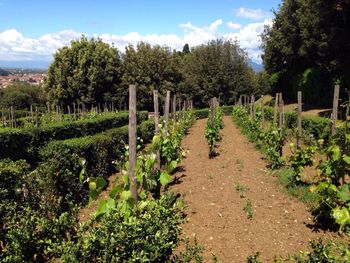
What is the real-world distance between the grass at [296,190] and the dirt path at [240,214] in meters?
0.16

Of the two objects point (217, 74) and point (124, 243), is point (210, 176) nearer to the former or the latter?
point (124, 243)

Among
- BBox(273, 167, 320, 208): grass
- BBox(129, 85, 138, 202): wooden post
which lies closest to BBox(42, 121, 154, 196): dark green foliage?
BBox(273, 167, 320, 208): grass

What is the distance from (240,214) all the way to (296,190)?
6.89 feet

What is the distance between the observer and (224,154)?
1398cm

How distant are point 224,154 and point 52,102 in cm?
3240

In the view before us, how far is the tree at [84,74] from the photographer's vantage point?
39188 mm

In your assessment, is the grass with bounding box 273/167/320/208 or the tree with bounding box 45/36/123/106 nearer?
the grass with bounding box 273/167/320/208

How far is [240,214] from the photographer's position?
723 centimetres

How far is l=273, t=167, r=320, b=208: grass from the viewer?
7.88m

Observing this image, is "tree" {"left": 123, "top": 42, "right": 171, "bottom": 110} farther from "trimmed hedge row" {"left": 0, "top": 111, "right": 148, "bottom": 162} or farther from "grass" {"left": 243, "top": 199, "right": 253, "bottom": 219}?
"grass" {"left": 243, "top": 199, "right": 253, "bottom": 219}

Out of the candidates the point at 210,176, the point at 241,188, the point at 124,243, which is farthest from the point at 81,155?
the point at 124,243

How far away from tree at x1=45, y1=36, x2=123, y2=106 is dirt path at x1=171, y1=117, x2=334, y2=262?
2944 cm

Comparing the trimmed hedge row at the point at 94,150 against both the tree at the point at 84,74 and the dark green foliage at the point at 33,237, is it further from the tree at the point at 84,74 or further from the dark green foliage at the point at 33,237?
the tree at the point at 84,74

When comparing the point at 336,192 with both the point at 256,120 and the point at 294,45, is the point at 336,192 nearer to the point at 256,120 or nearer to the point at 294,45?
the point at 256,120
